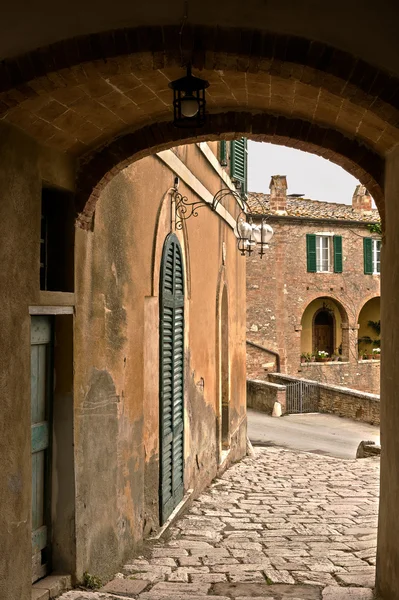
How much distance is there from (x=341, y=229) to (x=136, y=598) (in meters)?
25.4

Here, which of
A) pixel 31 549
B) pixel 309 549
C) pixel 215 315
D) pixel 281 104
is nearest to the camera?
pixel 31 549

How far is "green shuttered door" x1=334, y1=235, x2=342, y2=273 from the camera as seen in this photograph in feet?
95.9

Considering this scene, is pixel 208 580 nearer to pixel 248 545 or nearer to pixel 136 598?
pixel 136 598

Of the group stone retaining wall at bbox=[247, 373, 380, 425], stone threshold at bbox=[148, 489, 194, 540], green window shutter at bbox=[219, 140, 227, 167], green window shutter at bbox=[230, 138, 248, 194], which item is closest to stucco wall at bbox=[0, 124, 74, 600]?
stone threshold at bbox=[148, 489, 194, 540]

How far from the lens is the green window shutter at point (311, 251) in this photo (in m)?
28.8

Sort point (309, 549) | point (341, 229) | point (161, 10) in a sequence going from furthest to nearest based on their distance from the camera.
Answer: point (341, 229) → point (309, 549) → point (161, 10)

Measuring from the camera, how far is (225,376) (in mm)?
12734

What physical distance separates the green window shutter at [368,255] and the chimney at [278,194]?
4.07 m

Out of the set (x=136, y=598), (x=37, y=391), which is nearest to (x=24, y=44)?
(x=37, y=391)

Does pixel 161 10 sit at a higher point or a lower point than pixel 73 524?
higher

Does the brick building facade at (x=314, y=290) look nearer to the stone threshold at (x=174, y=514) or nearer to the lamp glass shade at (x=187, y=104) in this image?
the stone threshold at (x=174, y=514)

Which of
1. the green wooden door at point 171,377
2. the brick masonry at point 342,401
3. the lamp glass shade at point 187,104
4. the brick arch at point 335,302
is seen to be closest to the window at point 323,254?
the brick arch at point 335,302

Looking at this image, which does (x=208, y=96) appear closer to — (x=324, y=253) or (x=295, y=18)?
(x=295, y=18)

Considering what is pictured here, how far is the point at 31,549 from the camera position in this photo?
181 inches
